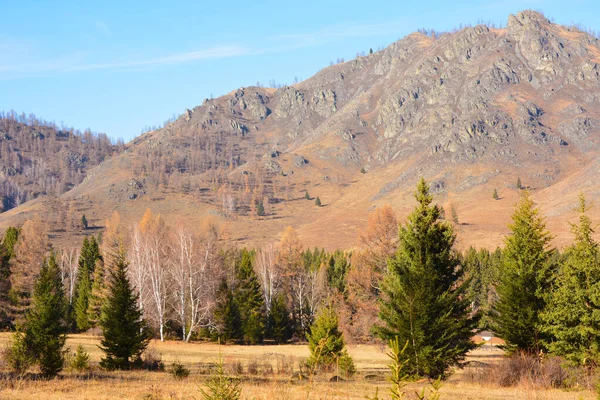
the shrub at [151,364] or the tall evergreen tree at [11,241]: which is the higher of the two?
the tall evergreen tree at [11,241]

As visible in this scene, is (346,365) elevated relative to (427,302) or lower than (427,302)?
lower

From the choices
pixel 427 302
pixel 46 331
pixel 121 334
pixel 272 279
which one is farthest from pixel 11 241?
pixel 427 302

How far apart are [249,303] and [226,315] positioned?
486 centimetres

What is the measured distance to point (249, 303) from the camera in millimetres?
61969

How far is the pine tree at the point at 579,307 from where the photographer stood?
22734mm

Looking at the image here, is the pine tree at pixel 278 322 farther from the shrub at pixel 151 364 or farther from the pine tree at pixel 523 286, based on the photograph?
the pine tree at pixel 523 286

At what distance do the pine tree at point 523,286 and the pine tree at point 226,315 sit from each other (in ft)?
117

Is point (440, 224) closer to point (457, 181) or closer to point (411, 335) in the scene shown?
point (411, 335)

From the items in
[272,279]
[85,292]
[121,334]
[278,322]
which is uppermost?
[272,279]

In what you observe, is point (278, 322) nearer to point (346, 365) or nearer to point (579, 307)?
point (346, 365)

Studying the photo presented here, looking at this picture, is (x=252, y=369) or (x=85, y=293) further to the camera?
(x=85, y=293)

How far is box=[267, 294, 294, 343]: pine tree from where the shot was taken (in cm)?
6444

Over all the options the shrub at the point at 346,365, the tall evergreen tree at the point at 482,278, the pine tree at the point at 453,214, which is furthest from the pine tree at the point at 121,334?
the pine tree at the point at 453,214

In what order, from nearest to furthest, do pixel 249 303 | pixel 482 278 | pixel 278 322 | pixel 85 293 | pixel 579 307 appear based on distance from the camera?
pixel 579 307 → pixel 249 303 → pixel 278 322 → pixel 85 293 → pixel 482 278
